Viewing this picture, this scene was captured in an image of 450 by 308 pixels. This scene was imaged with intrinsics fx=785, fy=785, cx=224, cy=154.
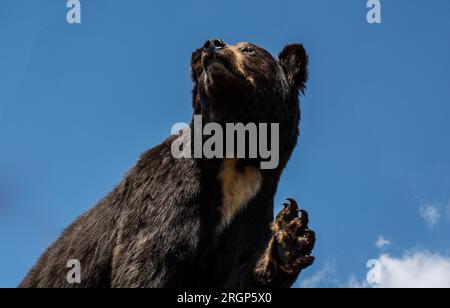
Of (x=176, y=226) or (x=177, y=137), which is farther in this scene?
(x=177, y=137)

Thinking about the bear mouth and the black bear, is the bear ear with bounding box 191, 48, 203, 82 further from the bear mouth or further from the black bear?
the bear mouth

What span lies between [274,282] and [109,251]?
245 cm

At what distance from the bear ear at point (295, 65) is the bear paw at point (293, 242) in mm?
2521

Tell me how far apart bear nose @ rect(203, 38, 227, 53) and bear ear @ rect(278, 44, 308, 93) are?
5.24 feet

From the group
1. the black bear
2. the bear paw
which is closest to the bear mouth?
the black bear

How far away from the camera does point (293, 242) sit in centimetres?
1076

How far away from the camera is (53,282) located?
457 inches

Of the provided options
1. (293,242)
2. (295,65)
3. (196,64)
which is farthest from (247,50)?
(293,242)

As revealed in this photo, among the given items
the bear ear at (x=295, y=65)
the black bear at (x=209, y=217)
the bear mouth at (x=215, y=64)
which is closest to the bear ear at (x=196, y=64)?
the black bear at (x=209, y=217)

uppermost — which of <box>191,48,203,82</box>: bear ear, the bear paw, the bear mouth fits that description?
<box>191,48,203,82</box>: bear ear

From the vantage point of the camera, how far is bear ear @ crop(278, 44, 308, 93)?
1246 centimetres

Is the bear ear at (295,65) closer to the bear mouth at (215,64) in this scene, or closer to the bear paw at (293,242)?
the bear mouth at (215,64)

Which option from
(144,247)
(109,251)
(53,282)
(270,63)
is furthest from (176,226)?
(270,63)
